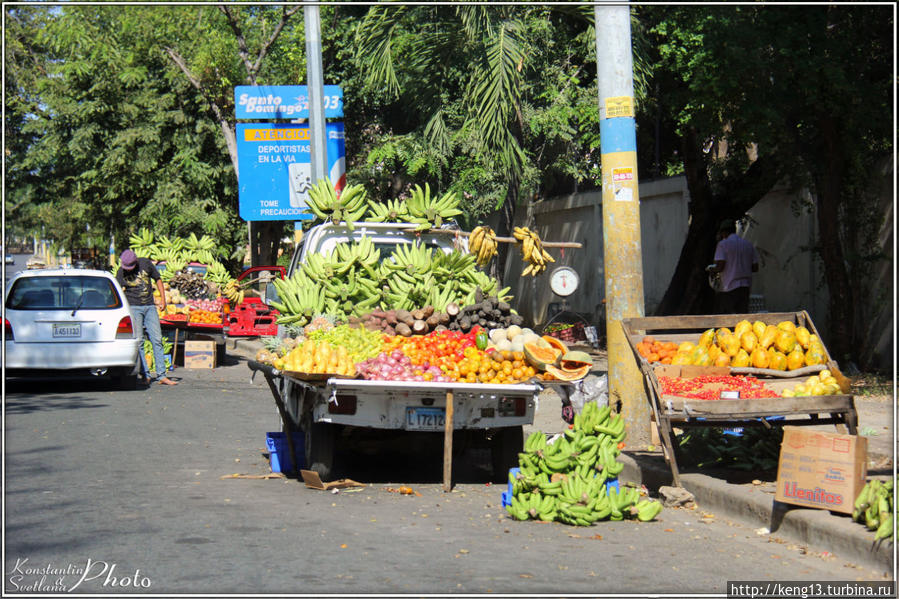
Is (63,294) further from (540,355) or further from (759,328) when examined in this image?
(759,328)

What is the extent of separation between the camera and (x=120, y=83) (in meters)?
32.2

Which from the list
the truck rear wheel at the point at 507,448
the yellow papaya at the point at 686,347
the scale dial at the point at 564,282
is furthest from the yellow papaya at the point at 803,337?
the scale dial at the point at 564,282

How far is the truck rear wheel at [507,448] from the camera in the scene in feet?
27.9

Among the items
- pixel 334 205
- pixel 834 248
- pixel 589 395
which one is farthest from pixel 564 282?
pixel 589 395

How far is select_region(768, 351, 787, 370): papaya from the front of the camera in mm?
7480

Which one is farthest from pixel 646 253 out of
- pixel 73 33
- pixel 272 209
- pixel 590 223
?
pixel 73 33

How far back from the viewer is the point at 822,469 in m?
6.09

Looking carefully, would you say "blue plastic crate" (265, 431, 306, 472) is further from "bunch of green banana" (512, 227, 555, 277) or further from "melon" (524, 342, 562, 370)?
"bunch of green banana" (512, 227, 555, 277)

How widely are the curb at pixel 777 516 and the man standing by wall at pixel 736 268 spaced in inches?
244

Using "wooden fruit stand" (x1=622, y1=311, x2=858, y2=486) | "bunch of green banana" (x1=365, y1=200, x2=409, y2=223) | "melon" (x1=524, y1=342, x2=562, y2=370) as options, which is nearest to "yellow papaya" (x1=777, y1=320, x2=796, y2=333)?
"wooden fruit stand" (x1=622, y1=311, x2=858, y2=486)

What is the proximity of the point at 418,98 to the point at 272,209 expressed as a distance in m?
6.39

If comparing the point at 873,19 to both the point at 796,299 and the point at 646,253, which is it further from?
the point at 646,253

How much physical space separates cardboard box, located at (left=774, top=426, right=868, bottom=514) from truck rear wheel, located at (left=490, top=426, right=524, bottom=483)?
2.65m

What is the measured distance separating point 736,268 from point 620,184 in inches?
228
